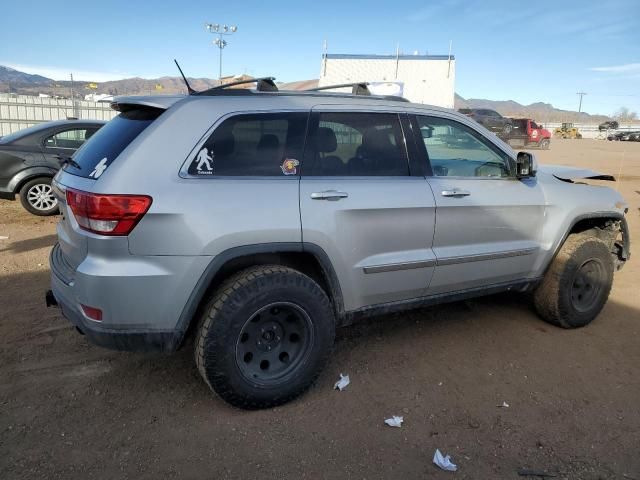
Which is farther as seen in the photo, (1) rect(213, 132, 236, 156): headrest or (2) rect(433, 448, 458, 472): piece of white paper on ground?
(1) rect(213, 132, 236, 156): headrest

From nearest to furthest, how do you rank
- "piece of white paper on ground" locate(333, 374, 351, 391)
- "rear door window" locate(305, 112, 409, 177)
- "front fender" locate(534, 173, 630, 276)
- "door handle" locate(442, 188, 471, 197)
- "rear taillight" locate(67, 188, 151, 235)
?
1. "rear taillight" locate(67, 188, 151, 235)
2. "rear door window" locate(305, 112, 409, 177)
3. "piece of white paper on ground" locate(333, 374, 351, 391)
4. "door handle" locate(442, 188, 471, 197)
5. "front fender" locate(534, 173, 630, 276)

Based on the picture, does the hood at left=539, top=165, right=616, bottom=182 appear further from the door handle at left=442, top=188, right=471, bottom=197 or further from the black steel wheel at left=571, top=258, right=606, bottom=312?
the door handle at left=442, top=188, right=471, bottom=197

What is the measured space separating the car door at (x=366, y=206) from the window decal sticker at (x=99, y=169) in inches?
42.8

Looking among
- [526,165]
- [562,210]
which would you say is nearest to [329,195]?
[526,165]

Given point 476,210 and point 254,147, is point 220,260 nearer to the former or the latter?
point 254,147

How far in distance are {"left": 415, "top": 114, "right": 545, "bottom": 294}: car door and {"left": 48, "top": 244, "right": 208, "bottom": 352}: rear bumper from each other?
6.15ft

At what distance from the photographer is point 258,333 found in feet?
9.79

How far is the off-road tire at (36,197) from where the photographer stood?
780 centimetres

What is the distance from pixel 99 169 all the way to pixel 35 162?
611cm

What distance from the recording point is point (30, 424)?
2830mm

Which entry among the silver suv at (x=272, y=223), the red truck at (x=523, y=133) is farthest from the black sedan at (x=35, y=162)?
the red truck at (x=523, y=133)

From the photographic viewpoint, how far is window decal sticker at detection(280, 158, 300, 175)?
9.82 feet

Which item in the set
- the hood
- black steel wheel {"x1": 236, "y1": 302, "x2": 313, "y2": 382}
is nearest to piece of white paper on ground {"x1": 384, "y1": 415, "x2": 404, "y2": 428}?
black steel wheel {"x1": 236, "y1": 302, "x2": 313, "y2": 382}

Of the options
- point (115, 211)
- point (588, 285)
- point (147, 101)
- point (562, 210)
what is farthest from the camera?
point (588, 285)
